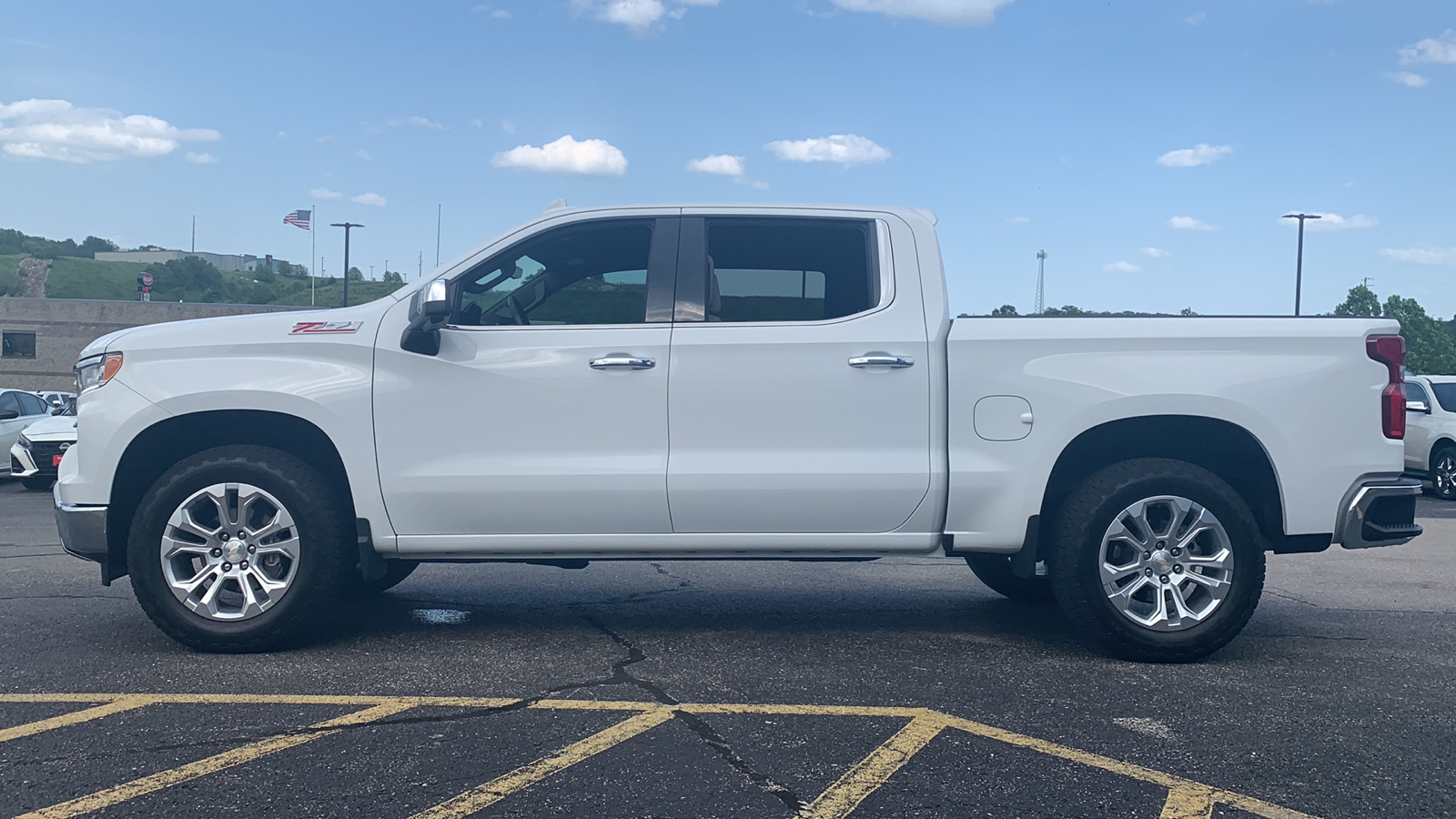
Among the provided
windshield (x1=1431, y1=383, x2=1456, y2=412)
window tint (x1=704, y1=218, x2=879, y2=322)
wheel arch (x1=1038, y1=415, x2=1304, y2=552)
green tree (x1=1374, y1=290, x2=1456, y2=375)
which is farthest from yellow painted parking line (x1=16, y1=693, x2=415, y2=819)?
green tree (x1=1374, y1=290, x2=1456, y2=375)

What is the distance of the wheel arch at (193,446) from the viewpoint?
17.5ft

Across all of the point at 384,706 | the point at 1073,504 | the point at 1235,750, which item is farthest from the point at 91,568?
the point at 1235,750

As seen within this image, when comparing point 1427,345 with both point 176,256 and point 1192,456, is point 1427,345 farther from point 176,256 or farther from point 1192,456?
point 176,256

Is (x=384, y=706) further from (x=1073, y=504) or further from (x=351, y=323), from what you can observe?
(x=1073, y=504)

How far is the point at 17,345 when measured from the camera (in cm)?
5738

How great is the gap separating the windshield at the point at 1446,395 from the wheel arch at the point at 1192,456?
1326 centimetres

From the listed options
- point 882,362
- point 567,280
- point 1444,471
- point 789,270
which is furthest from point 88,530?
point 1444,471

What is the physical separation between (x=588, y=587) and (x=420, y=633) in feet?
5.57

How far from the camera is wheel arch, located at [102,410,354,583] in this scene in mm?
5328

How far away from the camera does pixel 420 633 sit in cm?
575

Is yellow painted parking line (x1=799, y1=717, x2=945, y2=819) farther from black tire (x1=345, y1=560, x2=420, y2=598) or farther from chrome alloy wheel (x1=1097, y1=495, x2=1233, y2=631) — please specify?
black tire (x1=345, y1=560, x2=420, y2=598)

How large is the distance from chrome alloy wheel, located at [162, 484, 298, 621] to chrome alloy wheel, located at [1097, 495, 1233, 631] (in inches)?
144

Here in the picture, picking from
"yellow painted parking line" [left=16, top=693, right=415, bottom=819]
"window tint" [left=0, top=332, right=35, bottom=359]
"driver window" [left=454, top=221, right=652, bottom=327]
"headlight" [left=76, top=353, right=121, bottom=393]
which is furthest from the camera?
"window tint" [left=0, top=332, right=35, bottom=359]

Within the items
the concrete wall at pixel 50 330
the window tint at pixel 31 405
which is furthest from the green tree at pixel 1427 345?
the window tint at pixel 31 405
